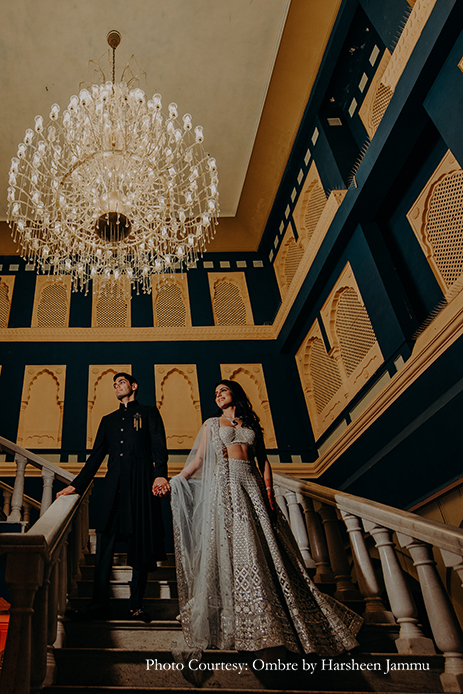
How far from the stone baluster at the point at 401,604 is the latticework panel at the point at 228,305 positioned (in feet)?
20.8

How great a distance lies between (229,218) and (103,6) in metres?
4.21

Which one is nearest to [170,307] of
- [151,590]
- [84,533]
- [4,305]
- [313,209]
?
[4,305]

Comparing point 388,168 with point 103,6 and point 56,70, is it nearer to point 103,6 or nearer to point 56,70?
point 103,6

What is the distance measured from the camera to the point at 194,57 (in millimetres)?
7793

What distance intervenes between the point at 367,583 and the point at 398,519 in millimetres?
669

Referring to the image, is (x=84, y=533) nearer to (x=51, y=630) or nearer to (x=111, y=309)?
(x=51, y=630)

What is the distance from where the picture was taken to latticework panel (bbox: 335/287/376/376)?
6375 mm

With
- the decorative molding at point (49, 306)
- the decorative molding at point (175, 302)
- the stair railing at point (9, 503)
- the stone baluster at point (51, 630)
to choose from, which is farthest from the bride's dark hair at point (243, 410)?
the decorative molding at point (49, 306)

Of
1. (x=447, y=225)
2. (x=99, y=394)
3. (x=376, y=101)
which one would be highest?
(x=376, y=101)

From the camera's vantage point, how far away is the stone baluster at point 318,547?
401 cm

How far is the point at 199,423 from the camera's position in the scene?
8211 millimetres

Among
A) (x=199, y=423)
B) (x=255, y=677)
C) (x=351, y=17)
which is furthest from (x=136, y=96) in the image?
(x=255, y=677)

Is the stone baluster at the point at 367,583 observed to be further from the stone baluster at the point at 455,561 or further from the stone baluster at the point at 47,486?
the stone baluster at the point at 47,486

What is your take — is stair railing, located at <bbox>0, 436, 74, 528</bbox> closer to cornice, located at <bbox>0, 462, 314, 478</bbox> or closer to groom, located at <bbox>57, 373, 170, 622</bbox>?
cornice, located at <bbox>0, 462, 314, 478</bbox>
